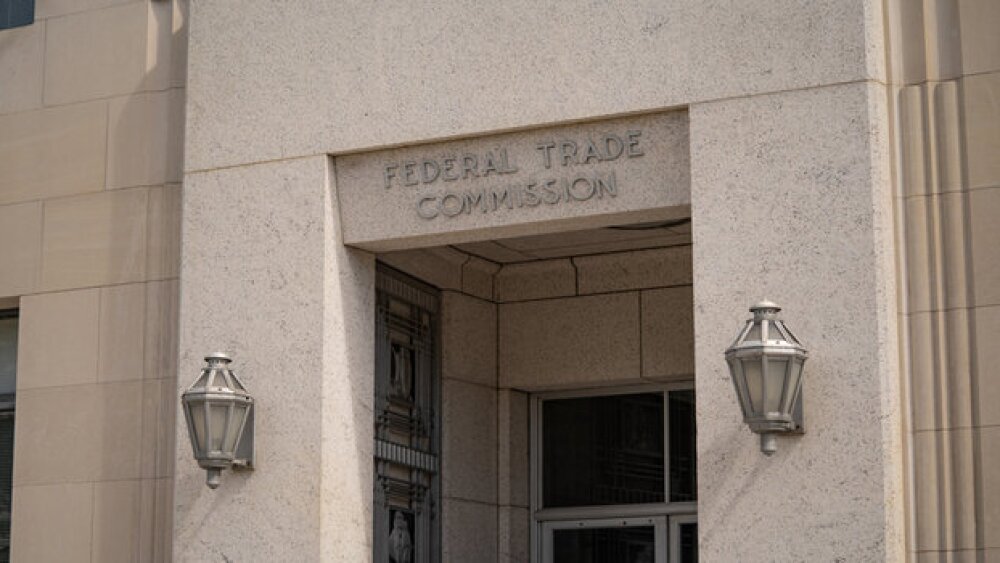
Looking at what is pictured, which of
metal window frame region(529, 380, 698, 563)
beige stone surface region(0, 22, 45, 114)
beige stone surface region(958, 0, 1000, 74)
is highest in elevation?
beige stone surface region(0, 22, 45, 114)

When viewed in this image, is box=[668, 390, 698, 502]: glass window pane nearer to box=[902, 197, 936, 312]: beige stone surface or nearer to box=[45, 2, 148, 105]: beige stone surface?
box=[902, 197, 936, 312]: beige stone surface

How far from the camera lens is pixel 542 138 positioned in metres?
11.3

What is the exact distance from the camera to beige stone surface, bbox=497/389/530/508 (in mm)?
13758

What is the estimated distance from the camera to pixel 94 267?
42.0 ft

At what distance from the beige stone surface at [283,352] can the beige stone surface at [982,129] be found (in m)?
3.89

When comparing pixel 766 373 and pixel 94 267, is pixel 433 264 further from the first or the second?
pixel 766 373

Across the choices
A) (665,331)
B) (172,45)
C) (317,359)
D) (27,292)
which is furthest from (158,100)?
(665,331)

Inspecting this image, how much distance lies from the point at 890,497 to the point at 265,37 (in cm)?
495

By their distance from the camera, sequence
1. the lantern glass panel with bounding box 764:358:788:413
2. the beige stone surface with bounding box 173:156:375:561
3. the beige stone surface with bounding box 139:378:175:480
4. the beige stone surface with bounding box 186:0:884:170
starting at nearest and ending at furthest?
1. the lantern glass panel with bounding box 764:358:788:413
2. the beige stone surface with bounding box 186:0:884:170
3. the beige stone surface with bounding box 173:156:375:561
4. the beige stone surface with bounding box 139:378:175:480

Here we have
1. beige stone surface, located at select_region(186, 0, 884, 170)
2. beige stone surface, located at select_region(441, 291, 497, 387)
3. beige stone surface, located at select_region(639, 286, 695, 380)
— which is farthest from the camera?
beige stone surface, located at select_region(441, 291, 497, 387)

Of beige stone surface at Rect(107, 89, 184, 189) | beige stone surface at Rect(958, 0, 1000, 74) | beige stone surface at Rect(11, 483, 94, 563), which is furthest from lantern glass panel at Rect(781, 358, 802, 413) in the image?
beige stone surface at Rect(11, 483, 94, 563)

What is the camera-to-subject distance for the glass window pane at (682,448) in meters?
13.5

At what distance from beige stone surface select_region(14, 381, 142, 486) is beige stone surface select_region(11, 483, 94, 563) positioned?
8 cm

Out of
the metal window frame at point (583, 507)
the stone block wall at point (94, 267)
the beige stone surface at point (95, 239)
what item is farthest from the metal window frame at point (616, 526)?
the beige stone surface at point (95, 239)
